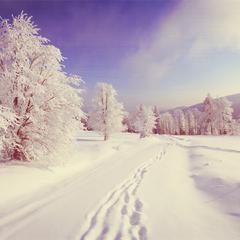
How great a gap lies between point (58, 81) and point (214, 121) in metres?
73.6

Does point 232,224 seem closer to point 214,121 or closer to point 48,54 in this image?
point 48,54

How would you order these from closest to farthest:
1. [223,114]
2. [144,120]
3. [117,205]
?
[117,205], [144,120], [223,114]

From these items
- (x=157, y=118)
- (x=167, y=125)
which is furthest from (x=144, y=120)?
(x=167, y=125)

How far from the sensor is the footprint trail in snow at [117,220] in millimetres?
7244

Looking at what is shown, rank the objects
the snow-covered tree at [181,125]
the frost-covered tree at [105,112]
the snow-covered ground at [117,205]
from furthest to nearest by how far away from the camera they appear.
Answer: the snow-covered tree at [181,125] → the frost-covered tree at [105,112] → the snow-covered ground at [117,205]

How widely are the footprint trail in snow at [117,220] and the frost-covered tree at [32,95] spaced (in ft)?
23.9

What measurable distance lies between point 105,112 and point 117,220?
42381mm

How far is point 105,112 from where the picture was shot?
5047 centimetres

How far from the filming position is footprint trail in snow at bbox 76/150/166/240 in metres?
7.24

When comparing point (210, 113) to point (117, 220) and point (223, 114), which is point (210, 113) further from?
point (117, 220)

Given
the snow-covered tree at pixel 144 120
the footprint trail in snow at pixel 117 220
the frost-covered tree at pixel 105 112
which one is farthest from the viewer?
the snow-covered tree at pixel 144 120

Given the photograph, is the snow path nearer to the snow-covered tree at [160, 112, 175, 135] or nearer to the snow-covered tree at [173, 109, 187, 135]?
the snow-covered tree at [173, 109, 187, 135]

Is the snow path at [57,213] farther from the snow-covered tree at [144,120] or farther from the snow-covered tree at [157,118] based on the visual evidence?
the snow-covered tree at [157,118]

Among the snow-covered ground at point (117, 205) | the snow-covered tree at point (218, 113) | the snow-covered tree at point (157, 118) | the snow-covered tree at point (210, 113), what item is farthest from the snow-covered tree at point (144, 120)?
the snow-covered ground at point (117, 205)
